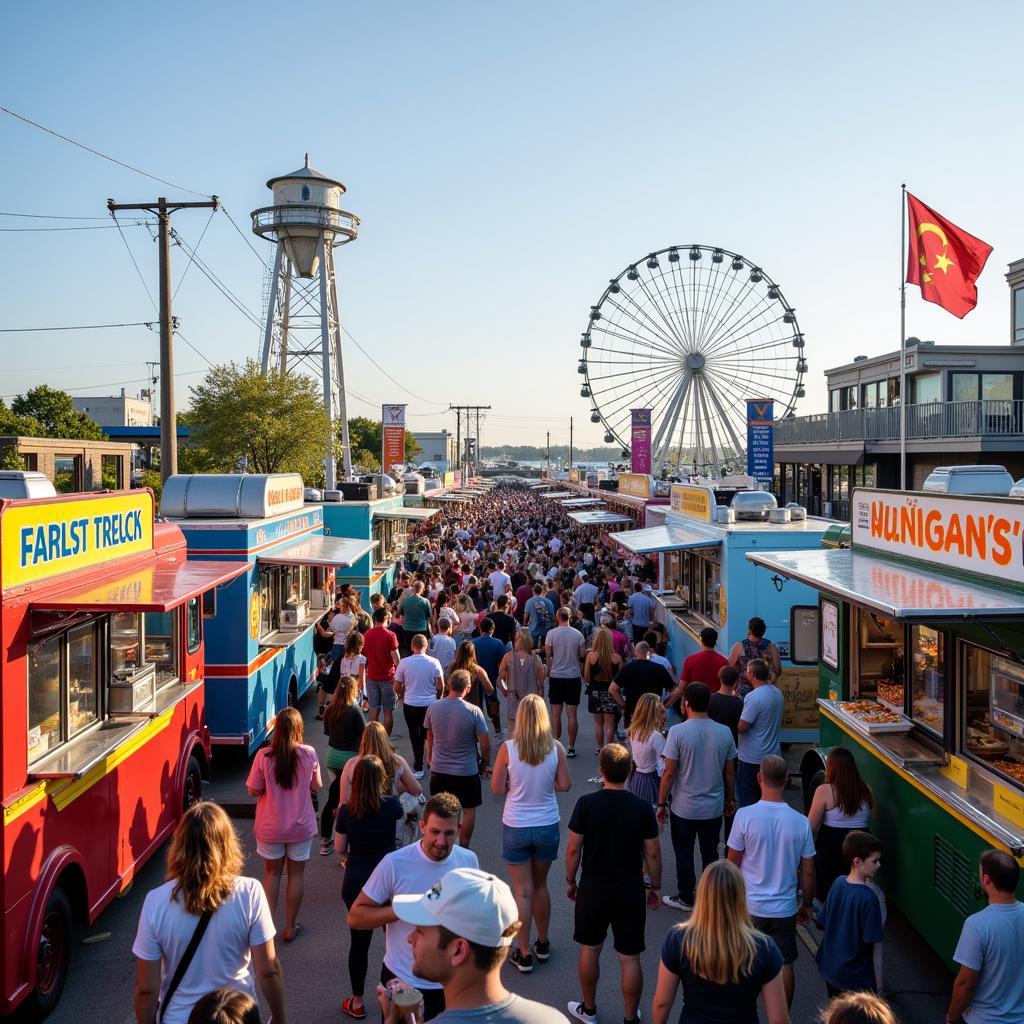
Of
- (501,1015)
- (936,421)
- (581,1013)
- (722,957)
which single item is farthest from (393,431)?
(501,1015)

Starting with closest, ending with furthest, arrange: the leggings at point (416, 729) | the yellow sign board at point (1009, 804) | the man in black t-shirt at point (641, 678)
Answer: the yellow sign board at point (1009, 804), the man in black t-shirt at point (641, 678), the leggings at point (416, 729)

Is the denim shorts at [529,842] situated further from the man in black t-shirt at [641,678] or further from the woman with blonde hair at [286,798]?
the man in black t-shirt at [641,678]

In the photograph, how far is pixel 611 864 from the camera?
5102 millimetres

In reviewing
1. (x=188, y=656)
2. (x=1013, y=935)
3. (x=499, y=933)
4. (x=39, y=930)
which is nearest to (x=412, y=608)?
(x=188, y=656)

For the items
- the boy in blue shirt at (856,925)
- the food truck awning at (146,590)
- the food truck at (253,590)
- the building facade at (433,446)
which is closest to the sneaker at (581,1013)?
the boy in blue shirt at (856,925)

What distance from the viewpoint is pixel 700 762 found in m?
6.68

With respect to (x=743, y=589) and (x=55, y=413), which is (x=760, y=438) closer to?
(x=743, y=589)

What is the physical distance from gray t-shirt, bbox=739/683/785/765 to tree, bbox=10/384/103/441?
2068 inches

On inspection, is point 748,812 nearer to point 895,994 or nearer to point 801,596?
point 895,994

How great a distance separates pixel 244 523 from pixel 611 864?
6.76 meters

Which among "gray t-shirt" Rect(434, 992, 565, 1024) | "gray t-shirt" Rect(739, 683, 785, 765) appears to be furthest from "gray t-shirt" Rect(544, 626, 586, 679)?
"gray t-shirt" Rect(434, 992, 565, 1024)

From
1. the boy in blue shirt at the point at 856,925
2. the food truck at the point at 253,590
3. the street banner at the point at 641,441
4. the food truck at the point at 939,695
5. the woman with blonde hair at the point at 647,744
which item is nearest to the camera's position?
the boy in blue shirt at the point at 856,925

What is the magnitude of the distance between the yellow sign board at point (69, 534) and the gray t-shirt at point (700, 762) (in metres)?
4.28

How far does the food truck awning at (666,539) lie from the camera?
12.5m
